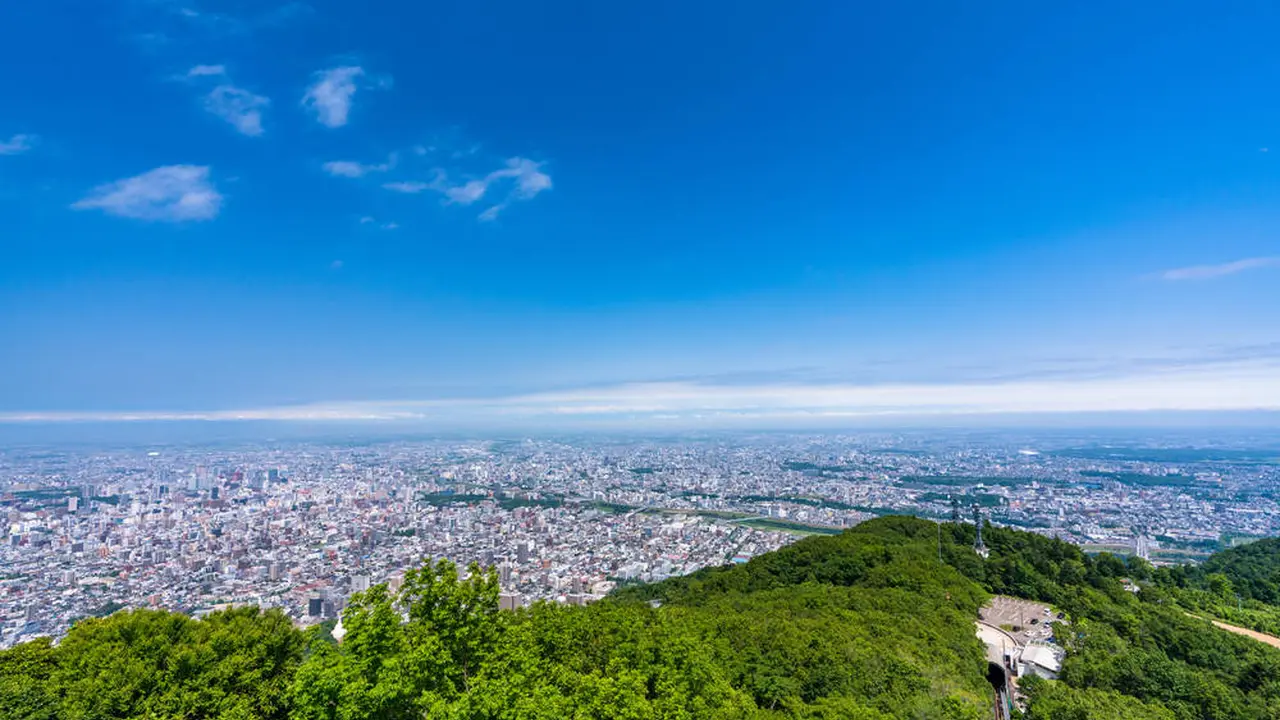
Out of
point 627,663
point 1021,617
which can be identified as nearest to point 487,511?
point 1021,617

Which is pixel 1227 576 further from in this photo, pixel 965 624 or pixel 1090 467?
pixel 1090 467

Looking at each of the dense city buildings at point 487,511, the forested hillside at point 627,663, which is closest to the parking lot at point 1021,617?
the forested hillside at point 627,663

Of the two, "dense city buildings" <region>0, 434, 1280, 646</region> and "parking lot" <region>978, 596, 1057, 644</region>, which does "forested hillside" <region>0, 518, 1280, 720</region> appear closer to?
"parking lot" <region>978, 596, 1057, 644</region>

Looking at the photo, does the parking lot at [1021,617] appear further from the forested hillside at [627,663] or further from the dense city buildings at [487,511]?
the dense city buildings at [487,511]

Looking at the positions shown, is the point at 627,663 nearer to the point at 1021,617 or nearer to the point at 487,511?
the point at 1021,617

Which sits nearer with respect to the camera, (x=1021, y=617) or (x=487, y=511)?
(x=1021, y=617)

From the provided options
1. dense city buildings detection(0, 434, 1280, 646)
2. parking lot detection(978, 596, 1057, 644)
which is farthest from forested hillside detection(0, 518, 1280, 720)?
dense city buildings detection(0, 434, 1280, 646)
